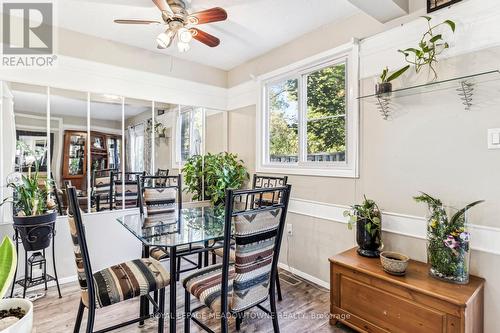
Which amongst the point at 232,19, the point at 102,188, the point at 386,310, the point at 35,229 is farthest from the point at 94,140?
the point at 386,310

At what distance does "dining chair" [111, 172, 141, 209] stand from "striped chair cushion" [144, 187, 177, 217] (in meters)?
0.56

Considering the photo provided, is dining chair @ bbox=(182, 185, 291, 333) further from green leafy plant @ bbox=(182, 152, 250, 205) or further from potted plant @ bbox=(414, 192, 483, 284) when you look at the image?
green leafy plant @ bbox=(182, 152, 250, 205)

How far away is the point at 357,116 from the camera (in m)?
2.36

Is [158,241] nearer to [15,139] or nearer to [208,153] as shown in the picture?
[15,139]

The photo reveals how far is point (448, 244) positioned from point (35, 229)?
307 cm

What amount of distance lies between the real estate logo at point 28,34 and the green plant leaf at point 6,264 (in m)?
2.49

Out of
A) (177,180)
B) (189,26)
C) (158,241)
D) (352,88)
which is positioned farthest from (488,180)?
(177,180)

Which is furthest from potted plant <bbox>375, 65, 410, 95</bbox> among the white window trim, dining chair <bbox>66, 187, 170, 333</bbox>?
dining chair <bbox>66, 187, 170, 333</bbox>

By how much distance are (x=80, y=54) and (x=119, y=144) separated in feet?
3.32

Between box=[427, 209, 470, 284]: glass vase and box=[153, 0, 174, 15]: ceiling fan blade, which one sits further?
A: box=[153, 0, 174, 15]: ceiling fan blade

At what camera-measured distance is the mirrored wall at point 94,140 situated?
245 centimetres

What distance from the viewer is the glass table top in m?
1.69

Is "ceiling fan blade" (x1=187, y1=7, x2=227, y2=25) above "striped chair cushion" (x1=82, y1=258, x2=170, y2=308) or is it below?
above

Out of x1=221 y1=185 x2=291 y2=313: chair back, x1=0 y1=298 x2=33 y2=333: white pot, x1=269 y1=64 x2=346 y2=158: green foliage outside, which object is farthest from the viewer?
x1=269 y1=64 x2=346 y2=158: green foliage outside
